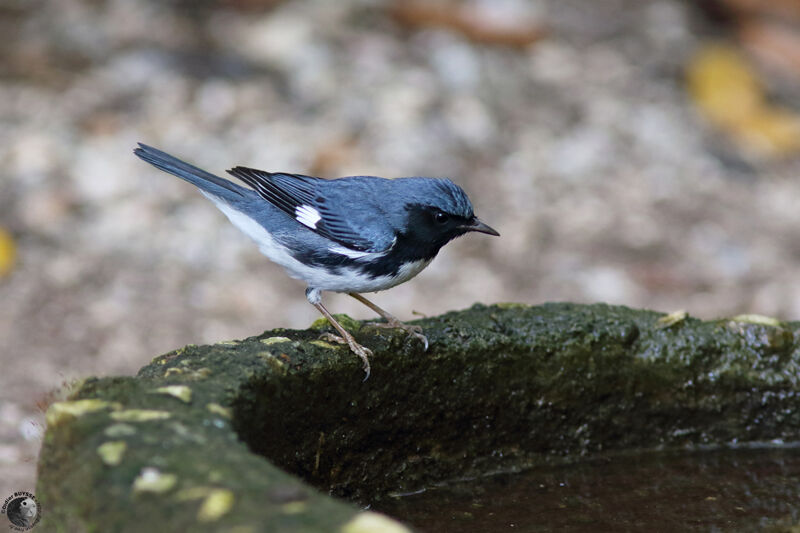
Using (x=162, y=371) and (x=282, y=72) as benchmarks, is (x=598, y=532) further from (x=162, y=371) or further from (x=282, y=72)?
(x=282, y=72)

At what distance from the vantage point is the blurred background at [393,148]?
6.07 meters

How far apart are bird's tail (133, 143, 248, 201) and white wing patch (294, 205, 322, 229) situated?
32 cm

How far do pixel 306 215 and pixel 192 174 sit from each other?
507 mm

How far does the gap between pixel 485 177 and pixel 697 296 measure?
6.08 ft

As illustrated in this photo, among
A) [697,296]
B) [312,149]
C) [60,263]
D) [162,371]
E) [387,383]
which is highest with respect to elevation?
[312,149]

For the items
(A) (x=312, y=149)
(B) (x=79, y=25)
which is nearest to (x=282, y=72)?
(A) (x=312, y=149)

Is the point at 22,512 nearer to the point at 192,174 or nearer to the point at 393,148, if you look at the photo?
the point at 192,174

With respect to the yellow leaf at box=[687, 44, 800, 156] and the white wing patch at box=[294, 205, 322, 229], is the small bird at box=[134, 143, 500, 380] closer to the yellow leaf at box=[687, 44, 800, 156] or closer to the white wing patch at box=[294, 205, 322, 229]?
the white wing patch at box=[294, 205, 322, 229]

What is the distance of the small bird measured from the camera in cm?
328

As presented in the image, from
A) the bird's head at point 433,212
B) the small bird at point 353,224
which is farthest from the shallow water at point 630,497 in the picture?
A: the bird's head at point 433,212

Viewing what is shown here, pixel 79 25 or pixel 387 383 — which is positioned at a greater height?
pixel 79 25

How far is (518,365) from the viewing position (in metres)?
3.07

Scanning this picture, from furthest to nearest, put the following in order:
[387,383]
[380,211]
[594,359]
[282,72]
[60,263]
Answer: [282,72]
[60,263]
[380,211]
[594,359]
[387,383]

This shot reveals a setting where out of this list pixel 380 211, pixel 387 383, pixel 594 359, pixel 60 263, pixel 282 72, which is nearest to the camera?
pixel 387 383
